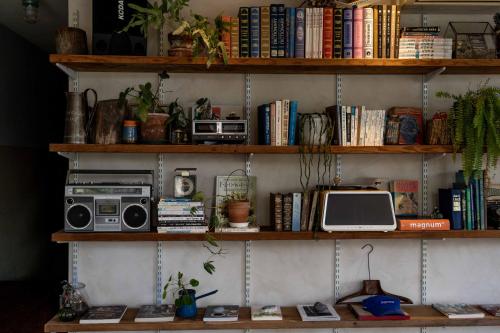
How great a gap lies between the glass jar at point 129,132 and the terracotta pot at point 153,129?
0.04 meters

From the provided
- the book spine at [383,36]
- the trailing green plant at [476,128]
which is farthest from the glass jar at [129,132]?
the trailing green plant at [476,128]

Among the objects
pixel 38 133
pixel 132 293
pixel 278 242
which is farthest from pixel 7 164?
pixel 278 242

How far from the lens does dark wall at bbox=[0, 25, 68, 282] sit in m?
3.67

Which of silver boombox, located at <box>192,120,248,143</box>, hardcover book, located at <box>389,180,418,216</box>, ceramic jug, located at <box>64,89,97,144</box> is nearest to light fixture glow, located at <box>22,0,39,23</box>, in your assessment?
ceramic jug, located at <box>64,89,97,144</box>

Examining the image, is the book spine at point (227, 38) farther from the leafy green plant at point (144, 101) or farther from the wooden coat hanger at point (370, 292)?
the wooden coat hanger at point (370, 292)

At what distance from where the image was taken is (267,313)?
7.69ft

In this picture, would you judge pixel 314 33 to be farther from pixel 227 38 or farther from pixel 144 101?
pixel 144 101

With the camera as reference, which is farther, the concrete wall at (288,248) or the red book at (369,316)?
the concrete wall at (288,248)

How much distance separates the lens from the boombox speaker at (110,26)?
2.25m

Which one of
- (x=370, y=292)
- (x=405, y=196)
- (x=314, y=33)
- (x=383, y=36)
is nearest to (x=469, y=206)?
(x=405, y=196)

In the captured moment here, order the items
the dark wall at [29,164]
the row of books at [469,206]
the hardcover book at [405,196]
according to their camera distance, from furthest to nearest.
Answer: the dark wall at [29,164] < the hardcover book at [405,196] < the row of books at [469,206]

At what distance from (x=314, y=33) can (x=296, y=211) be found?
0.85 m

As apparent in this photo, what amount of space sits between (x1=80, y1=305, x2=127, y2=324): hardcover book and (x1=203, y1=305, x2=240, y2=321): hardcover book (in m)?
0.41

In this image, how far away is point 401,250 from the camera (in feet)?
8.39
